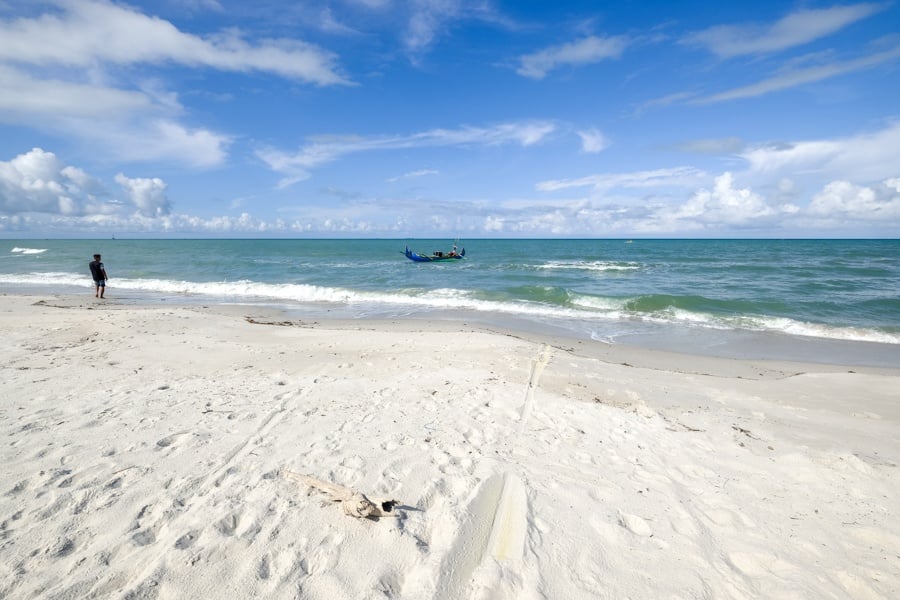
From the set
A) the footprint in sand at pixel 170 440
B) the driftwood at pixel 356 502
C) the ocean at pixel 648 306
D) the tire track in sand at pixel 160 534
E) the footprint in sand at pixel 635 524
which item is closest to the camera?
the tire track in sand at pixel 160 534

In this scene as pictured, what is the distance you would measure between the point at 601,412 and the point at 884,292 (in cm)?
2253

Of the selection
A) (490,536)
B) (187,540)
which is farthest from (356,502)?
(187,540)

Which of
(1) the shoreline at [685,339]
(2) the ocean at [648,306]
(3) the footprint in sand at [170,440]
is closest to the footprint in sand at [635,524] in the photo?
(3) the footprint in sand at [170,440]

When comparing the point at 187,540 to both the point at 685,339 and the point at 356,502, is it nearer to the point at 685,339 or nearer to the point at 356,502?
the point at 356,502

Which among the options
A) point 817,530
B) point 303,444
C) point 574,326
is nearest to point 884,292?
point 574,326

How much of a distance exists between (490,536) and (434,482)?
788 mm

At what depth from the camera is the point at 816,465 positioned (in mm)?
4457

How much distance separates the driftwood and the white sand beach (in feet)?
0.24

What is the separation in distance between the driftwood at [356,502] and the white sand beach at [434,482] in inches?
2.9

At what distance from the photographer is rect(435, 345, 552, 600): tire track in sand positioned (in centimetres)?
272

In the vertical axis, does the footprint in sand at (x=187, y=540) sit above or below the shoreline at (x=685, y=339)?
above

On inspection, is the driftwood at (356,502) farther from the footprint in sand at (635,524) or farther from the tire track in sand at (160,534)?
the footprint in sand at (635,524)

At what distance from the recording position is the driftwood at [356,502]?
3.12 meters

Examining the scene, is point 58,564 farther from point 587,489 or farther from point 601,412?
point 601,412
